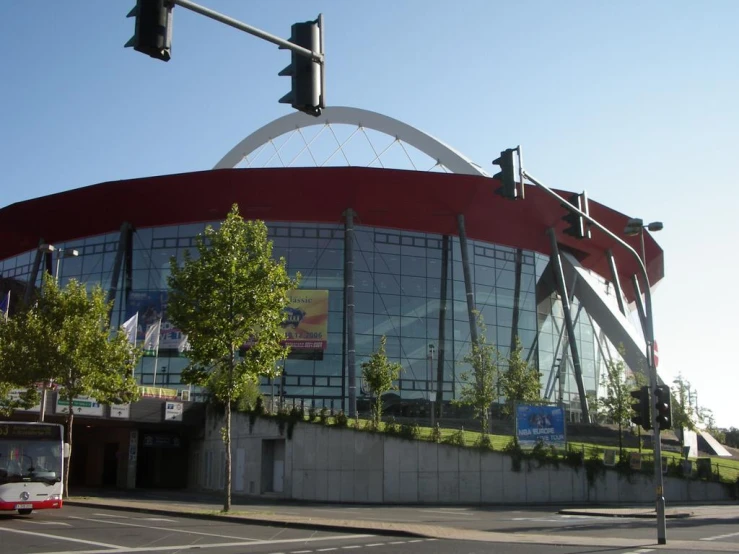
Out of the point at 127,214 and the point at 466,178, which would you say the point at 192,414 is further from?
the point at 466,178

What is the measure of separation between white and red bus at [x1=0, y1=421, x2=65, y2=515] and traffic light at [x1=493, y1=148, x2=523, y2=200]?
53.1 ft

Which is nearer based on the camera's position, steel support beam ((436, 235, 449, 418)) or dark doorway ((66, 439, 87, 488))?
steel support beam ((436, 235, 449, 418))

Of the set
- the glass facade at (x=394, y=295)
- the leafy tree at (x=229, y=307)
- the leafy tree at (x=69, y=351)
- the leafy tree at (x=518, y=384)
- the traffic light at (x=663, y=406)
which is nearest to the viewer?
the traffic light at (x=663, y=406)

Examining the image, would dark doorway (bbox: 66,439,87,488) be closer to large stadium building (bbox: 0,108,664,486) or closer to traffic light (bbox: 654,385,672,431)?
large stadium building (bbox: 0,108,664,486)

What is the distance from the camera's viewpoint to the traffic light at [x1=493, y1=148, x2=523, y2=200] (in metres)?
14.6

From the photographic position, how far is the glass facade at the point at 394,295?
55344mm

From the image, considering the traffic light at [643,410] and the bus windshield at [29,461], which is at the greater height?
the traffic light at [643,410]

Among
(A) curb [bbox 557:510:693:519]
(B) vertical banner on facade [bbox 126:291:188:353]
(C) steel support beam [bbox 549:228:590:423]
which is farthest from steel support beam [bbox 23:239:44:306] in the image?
(A) curb [bbox 557:510:693:519]

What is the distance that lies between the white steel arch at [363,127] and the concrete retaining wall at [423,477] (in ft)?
94.5

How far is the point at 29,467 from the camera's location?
23.0m

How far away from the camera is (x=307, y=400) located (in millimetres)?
54094

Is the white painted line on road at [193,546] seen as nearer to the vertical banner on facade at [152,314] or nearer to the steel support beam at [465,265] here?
the vertical banner on facade at [152,314]

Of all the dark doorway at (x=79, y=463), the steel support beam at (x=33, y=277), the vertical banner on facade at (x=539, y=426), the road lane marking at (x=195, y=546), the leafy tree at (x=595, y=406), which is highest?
the steel support beam at (x=33, y=277)

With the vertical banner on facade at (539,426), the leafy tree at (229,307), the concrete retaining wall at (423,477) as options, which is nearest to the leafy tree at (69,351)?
the concrete retaining wall at (423,477)
